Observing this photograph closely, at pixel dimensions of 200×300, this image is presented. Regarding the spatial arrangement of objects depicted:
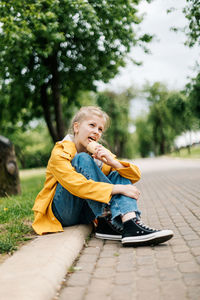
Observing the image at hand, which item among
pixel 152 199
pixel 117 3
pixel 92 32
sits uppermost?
pixel 117 3

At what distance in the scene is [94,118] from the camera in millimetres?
3596

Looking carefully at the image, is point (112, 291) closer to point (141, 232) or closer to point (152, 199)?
point (141, 232)

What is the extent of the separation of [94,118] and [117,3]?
1035cm

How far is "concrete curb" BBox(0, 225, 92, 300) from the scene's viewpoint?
1942mm

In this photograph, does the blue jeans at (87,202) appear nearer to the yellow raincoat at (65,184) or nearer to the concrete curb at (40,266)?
the yellow raincoat at (65,184)

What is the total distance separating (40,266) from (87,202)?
1098mm

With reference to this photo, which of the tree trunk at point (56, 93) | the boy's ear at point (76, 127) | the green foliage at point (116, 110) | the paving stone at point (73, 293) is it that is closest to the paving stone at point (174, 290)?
the paving stone at point (73, 293)

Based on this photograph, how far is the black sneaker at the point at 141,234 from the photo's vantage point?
295 cm

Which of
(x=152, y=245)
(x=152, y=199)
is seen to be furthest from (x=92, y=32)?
(x=152, y=245)

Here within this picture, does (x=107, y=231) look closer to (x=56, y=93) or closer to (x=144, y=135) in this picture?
(x=56, y=93)

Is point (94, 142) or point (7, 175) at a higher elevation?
point (94, 142)

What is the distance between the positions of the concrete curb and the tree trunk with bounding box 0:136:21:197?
4726 mm

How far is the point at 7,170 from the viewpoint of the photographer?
25.2ft

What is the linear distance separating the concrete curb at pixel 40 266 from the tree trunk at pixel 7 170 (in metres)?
4.73
